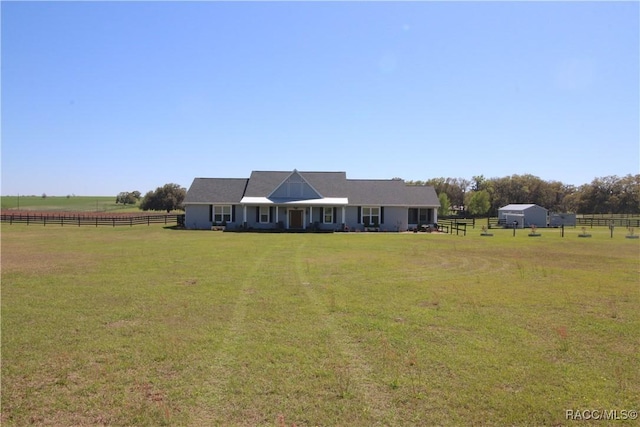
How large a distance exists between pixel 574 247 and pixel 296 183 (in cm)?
2363

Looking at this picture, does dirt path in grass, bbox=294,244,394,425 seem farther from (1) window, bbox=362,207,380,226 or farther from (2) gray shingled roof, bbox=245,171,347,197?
(2) gray shingled roof, bbox=245,171,347,197

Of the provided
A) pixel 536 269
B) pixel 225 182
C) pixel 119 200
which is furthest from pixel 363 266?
pixel 119 200

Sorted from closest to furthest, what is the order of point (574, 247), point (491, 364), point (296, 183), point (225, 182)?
point (491, 364) → point (574, 247) → point (296, 183) → point (225, 182)

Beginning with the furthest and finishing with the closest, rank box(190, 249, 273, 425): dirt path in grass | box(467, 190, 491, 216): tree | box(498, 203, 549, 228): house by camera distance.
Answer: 1. box(467, 190, 491, 216): tree
2. box(498, 203, 549, 228): house
3. box(190, 249, 273, 425): dirt path in grass

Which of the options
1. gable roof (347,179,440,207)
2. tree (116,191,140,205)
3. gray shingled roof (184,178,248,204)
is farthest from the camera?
tree (116,191,140,205)

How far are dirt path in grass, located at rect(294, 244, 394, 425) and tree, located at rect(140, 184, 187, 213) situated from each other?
8189 centimetres

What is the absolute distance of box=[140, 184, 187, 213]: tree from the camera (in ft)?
277

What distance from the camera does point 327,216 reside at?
38.8 meters

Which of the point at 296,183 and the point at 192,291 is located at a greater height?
the point at 296,183

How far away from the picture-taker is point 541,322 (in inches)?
329

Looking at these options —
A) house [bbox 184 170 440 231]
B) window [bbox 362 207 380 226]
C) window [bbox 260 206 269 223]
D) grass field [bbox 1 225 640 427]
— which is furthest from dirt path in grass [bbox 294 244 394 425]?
window [bbox 362 207 380 226]

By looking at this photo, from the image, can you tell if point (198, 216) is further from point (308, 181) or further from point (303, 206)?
point (308, 181)

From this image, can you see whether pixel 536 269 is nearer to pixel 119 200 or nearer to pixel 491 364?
pixel 491 364

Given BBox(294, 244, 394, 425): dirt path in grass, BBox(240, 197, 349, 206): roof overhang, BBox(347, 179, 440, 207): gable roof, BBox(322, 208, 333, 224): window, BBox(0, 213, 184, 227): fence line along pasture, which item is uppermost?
BBox(347, 179, 440, 207): gable roof
